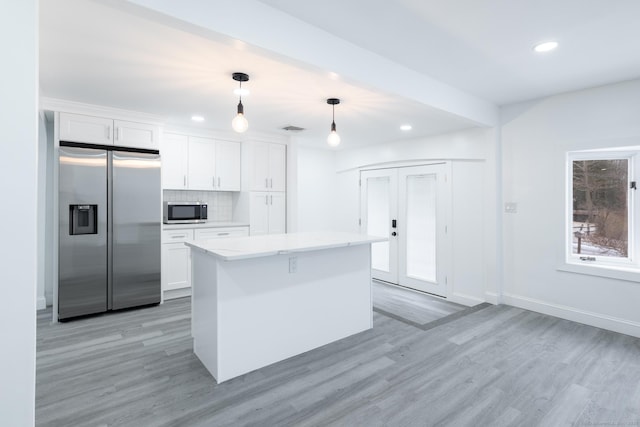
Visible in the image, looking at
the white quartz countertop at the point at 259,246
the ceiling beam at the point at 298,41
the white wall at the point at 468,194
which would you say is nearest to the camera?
the ceiling beam at the point at 298,41

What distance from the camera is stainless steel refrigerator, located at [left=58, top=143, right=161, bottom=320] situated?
3652mm

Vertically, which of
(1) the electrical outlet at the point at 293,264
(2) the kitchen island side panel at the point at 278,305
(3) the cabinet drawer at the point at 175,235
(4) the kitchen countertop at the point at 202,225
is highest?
(4) the kitchen countertop at the point at 202,225

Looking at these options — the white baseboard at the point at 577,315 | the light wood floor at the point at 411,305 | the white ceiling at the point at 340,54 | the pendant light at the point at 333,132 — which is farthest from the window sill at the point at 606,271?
the pendant light at the point at 333,132

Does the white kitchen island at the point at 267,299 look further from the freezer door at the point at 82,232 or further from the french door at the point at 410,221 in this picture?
the french door at the point at 410,221

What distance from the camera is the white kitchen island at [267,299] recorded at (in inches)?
95.3

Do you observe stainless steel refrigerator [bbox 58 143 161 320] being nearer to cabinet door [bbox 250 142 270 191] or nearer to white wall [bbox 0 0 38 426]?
cabinet door [bbox 250 142 270 191]

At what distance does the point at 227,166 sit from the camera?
16.7ft

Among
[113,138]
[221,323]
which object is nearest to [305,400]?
[221,323]

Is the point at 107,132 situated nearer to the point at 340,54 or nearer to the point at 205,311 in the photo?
the point at 205,311

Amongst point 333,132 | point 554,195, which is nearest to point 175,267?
point 333,132

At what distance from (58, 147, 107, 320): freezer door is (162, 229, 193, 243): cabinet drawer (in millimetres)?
708

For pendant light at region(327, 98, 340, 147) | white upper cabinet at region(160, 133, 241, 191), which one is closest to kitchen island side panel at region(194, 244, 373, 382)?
pendant light at region(327, 98, 340, 147)

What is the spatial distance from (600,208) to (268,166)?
171 inches

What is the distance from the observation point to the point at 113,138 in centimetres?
394
